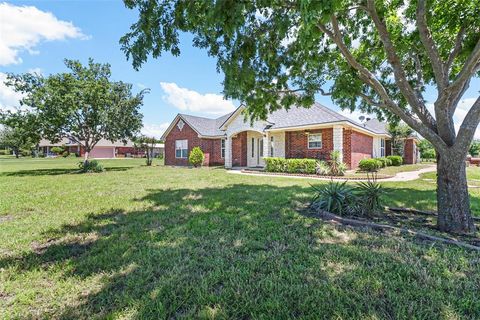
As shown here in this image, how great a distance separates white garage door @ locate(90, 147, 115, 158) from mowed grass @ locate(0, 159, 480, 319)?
5508 cm

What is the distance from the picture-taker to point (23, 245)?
4.21 metres

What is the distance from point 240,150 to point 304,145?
5.91m

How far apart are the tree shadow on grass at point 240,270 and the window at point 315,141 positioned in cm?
1262

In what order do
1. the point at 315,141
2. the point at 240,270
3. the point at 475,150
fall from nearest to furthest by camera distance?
the point at 240,270 < the point at 315,141 < the point at 475,150

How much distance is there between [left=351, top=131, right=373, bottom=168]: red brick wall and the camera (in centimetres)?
1709

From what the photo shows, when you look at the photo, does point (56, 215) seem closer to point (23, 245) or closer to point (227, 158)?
point (23, 245)

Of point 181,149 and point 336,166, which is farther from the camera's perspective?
point 181,149

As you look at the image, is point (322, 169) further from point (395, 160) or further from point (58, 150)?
point (58, 150)

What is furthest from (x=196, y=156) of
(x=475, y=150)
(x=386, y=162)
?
(x=475, y=150)

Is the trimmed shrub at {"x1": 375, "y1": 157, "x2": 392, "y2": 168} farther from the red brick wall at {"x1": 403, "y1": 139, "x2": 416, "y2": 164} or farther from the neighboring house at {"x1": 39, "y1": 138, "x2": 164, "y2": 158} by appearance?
the neighboring house at {"x1": 39, "y1": 138, "x2": 164, "y2": 158}

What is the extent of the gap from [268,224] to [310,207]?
66.8 inches

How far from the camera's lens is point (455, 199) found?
459 centimetres

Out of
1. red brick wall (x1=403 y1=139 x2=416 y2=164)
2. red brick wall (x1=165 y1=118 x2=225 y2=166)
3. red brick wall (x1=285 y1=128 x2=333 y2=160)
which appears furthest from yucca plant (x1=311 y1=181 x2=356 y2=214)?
red brick wall (x1=403 y1=139 x2=416 y2=164)

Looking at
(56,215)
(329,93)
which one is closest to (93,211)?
(56,215)
